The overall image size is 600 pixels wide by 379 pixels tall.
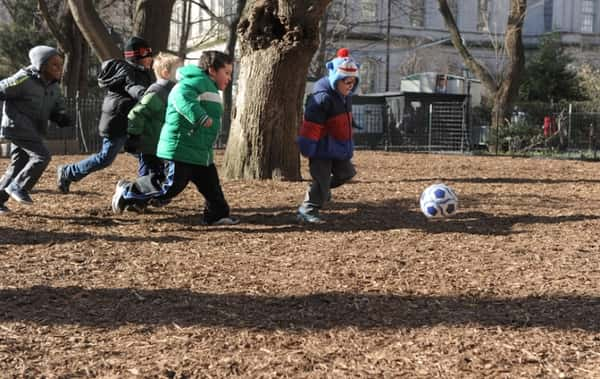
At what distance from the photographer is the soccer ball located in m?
Answer: 7.21

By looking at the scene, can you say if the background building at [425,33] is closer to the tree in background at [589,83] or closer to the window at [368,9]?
the window at [368,9]

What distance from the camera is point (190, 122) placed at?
661cm

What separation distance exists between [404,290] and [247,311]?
1062 millimetres

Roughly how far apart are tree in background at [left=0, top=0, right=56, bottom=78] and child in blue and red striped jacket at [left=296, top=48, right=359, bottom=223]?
27.2m

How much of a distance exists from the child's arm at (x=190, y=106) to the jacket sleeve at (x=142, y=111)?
574 mm

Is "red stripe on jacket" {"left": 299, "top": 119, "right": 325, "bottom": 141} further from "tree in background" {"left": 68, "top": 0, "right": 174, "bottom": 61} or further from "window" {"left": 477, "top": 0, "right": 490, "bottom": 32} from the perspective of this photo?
"window" {"left": 477, "top": 0, "right": 490, "bottom": 32}

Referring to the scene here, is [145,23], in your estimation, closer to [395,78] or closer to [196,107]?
[196,107]

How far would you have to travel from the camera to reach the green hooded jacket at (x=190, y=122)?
21.8 ft

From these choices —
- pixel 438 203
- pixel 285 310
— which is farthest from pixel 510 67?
pixel 285 310

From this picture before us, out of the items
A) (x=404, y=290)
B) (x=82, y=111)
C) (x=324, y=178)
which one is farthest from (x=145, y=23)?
(x=404, y=290)

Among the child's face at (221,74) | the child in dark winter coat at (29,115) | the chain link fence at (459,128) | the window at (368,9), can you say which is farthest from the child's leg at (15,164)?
the window at (368,9)

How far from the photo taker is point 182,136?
6.72 m

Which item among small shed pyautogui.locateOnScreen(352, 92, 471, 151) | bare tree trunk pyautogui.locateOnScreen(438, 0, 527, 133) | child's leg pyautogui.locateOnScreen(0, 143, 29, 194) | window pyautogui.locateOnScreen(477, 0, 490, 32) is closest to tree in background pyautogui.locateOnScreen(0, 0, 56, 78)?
small shed pyautogui.locateOnScreen(352, 92, 471, 151)

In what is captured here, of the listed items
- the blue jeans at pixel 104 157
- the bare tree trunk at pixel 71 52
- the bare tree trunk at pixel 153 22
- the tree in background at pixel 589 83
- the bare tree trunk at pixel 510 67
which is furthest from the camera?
the tree in background at pixel 589 83
